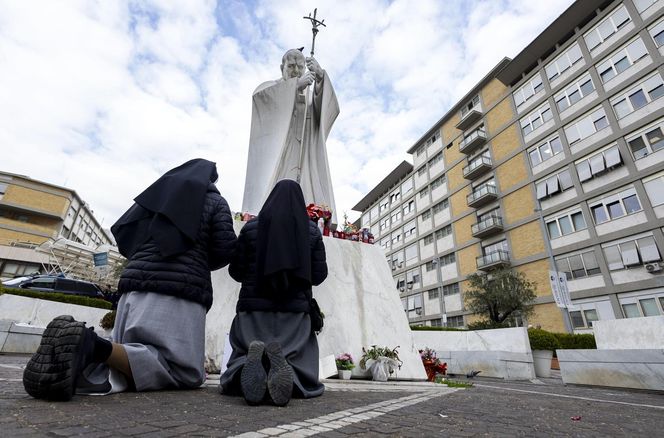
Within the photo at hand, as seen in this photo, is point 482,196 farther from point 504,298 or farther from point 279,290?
point 279,290

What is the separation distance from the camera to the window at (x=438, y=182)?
115 ft

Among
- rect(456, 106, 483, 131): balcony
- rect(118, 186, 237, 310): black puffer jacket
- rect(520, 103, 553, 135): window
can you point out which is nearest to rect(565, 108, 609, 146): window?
rect(520, 103, 553, 135): window

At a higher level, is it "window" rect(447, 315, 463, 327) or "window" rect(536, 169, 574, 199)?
"window" rect(536, 169, 574, 199)

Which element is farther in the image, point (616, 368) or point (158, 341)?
point (616, 368)

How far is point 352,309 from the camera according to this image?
588 centimetres

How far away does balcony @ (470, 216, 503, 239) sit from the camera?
27062 millimetres

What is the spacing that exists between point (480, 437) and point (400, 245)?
3925 cm

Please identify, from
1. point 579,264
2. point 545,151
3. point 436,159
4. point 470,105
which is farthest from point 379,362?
point 436,159

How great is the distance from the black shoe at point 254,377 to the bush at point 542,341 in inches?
472

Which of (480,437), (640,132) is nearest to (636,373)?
(480,437)

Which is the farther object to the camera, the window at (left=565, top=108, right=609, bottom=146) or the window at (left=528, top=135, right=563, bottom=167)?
the window at (left=528, top=135, right=563, bottom=167)

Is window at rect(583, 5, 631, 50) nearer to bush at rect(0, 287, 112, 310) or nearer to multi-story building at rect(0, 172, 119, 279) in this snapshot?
bush at rect(0, 287, 112, 310)

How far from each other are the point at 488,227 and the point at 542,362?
56.8 ft

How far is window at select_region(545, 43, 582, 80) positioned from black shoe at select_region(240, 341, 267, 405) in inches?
1175
